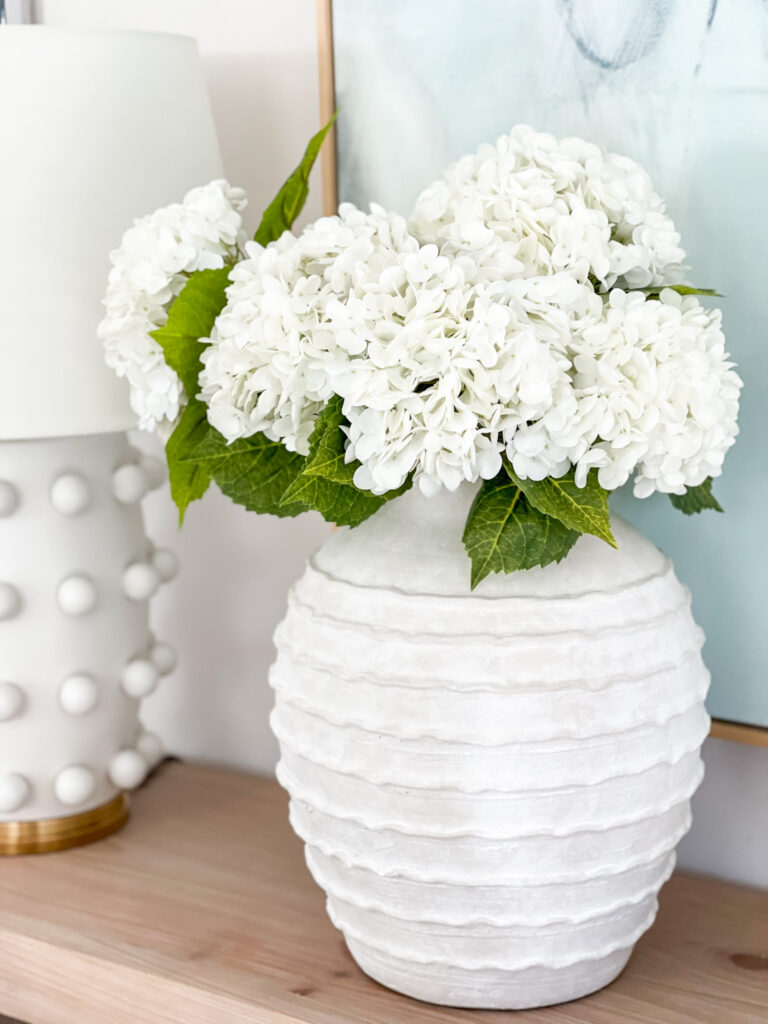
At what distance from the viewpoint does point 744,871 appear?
901 millimetres

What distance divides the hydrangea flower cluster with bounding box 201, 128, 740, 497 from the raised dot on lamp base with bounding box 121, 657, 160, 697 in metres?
0.35

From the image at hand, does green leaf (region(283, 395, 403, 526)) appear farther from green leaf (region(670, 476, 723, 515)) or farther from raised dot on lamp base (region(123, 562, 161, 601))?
raised dot on lamp base (region(123, 562, 161, 601))

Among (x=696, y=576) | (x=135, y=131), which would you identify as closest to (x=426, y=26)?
(x=135, y=131)

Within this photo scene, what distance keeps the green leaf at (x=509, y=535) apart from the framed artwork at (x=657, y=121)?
225 mm

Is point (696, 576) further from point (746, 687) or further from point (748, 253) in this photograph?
point (748, 253)

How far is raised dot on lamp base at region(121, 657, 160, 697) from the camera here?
96 cm

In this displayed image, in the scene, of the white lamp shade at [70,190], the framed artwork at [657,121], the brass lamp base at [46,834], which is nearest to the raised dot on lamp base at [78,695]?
the brass lamp base at [46,834]

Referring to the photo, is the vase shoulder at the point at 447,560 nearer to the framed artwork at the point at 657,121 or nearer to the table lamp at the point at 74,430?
the framed artwork at the point at 657,121

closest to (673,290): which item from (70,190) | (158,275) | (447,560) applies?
(447,560)

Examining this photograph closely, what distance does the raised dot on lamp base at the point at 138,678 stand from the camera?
0.96 metres

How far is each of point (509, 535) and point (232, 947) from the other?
1.22 feet

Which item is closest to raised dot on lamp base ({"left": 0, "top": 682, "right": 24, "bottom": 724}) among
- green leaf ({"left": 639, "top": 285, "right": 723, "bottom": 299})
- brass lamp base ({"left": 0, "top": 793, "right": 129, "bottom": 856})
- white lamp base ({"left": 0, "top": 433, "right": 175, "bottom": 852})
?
white lamp base ({"left": 0, "top": 433, "right": 175, "bottom": 852})

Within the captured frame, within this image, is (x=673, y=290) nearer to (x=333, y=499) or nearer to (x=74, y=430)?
(x=333, y=499)

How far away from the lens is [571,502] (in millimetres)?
618
